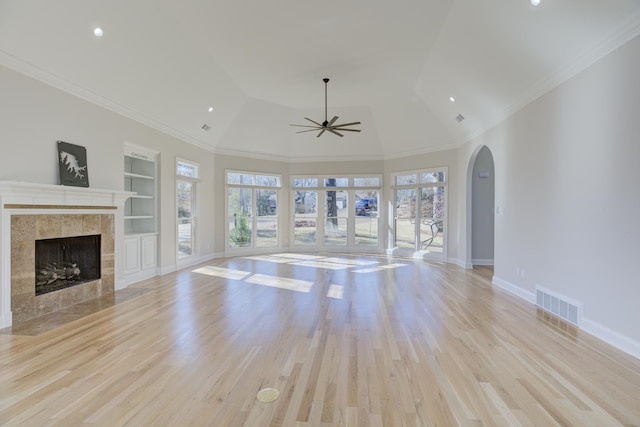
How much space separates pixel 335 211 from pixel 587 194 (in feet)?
22.4

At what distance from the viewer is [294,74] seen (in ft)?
20.3

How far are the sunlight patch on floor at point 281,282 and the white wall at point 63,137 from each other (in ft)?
6.56

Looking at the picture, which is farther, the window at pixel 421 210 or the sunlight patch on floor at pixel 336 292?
the window at pixel 421 210

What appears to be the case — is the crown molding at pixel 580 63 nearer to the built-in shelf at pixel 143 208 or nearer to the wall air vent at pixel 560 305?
the wall air vent at pixel 560 305

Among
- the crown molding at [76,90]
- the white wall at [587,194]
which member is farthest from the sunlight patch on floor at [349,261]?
the crown molding at [76,90]

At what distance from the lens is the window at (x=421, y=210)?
8398 mm

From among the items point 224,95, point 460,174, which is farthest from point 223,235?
point 460,174

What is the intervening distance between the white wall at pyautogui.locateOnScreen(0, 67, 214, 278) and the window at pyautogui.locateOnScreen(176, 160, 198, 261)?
1.30ft

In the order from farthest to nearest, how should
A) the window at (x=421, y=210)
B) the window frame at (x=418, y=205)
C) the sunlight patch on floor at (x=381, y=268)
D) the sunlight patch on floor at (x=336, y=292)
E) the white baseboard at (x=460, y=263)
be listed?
the window at (x=421, y=210)
the window frame at (x=418, y=205)
the white baseboard at (x=460, y=263)
the sunlight patch on floor at (x=381, y=268)
the sunlight patch on floor at (x=336, y=292)

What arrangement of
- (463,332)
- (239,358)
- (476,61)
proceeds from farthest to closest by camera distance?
(476,61) < (463,332) < (239,358)

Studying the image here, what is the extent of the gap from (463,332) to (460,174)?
5060 millimetres

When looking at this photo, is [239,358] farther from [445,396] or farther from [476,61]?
[476,61]

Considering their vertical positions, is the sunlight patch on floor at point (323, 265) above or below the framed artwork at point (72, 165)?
below

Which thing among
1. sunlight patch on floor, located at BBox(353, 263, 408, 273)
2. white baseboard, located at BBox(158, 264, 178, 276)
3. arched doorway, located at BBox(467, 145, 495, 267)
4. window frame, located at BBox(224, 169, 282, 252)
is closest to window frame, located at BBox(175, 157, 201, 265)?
white baseboard, located at BBox(158, 264, 178, 276)
